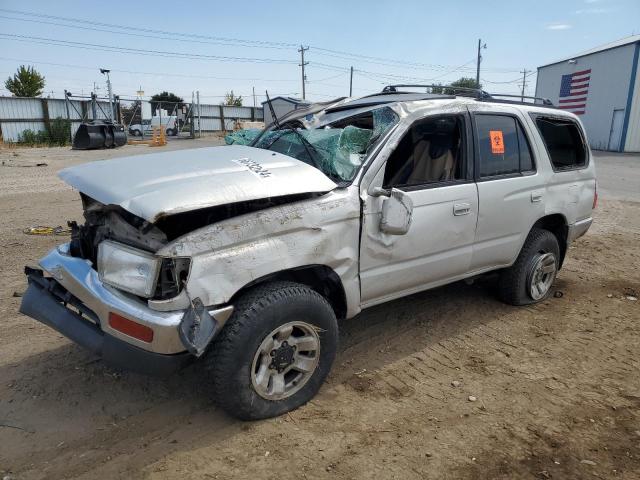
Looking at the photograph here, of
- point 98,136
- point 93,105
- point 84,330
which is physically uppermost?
point 93,105

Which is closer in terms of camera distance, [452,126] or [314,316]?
Answer: [314,316]

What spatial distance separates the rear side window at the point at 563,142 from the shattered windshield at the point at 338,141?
183 centimetres

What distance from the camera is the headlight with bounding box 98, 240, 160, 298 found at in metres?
2.58

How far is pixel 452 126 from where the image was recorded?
3.91m

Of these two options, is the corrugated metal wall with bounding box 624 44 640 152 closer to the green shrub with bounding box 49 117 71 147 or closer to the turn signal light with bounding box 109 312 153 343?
the turn signal light with bounding box 109 312 153 343

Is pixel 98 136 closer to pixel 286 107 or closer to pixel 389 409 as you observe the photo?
pixel 286 107

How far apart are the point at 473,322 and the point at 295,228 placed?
2.35 meters

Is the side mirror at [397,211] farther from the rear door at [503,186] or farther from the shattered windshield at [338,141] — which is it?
the rear door at [503,186]

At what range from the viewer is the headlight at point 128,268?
2.58 m

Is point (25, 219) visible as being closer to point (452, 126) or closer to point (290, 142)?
point (290, 142)

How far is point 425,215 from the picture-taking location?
354 cm

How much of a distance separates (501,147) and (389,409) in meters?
2.41

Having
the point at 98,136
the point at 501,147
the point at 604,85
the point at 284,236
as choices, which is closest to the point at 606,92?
the point at 604,85

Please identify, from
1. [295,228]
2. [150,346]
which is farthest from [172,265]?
[295,228]
